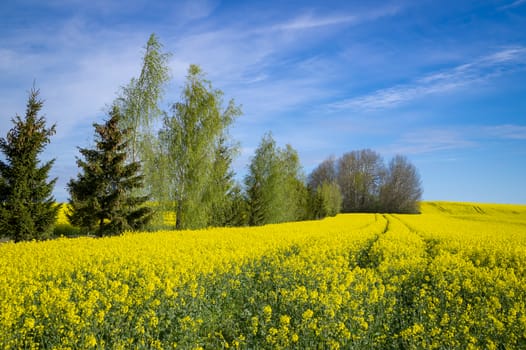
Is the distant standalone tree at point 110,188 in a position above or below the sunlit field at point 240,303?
above

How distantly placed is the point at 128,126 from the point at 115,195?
4618 millimetres

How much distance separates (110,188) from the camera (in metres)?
22.7

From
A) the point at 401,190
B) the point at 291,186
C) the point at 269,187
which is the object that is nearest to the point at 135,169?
the point at 269,187

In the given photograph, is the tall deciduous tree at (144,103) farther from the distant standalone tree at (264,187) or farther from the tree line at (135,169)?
the distant standalone tree at (264,187)

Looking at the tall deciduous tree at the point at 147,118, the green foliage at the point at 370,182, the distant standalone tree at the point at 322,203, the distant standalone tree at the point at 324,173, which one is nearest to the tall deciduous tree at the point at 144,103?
the tall deciduous tree at the point at 147,118

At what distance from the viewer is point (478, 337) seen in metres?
5.68

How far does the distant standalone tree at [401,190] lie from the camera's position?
269ft

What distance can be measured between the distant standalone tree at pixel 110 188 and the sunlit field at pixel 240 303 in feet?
33.4

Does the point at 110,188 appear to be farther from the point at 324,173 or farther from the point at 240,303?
the point at 324,173

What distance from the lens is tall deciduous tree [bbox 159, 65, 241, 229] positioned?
24.5m

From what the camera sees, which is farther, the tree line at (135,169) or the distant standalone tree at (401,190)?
the distant standalone tree at (401,190)

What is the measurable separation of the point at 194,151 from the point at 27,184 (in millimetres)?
9958

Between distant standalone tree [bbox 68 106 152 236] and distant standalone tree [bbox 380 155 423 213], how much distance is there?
232 feet

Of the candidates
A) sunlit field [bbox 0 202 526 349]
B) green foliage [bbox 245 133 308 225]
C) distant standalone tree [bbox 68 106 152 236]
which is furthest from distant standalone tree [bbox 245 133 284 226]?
sunlit field [bbox 0 202 526 349]
